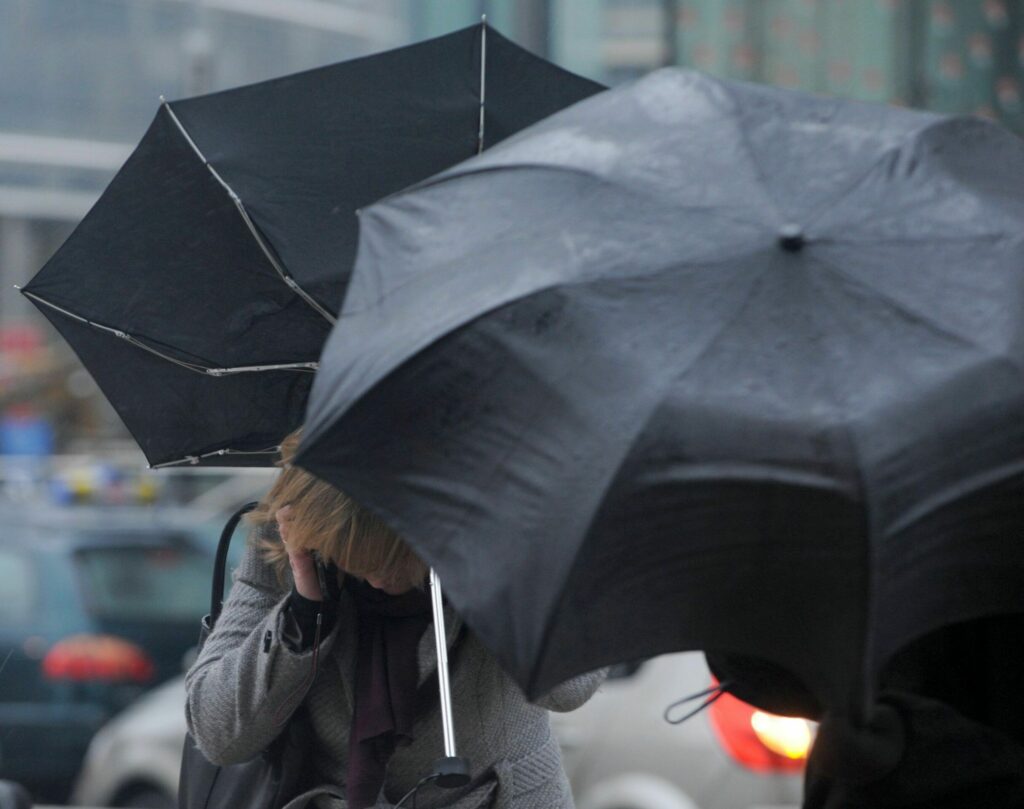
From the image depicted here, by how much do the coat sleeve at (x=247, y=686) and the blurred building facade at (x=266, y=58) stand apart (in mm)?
7335

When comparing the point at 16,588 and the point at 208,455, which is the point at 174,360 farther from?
the point at 16,588

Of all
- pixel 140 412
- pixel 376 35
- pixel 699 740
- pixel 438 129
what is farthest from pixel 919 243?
pixel 376 35

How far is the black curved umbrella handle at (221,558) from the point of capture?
8.55ft

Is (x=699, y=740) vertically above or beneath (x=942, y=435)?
beneath

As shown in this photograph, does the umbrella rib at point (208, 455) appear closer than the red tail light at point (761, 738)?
Yes

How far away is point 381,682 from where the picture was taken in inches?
95.5

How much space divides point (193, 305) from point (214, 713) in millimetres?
710

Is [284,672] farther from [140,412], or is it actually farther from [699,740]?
[699,740]

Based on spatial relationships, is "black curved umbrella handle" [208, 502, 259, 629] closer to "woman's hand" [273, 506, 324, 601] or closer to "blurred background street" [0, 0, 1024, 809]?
"woman's hand" [273, 506, 324, 601]

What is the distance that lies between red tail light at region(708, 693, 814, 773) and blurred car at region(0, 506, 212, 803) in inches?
140

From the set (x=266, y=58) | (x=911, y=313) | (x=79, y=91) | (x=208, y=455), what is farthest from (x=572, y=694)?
(x=79, y=91)

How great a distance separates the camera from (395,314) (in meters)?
1.86

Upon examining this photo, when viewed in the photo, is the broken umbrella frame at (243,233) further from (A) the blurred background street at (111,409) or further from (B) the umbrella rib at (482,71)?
(A) the blurred background street at (111,409)

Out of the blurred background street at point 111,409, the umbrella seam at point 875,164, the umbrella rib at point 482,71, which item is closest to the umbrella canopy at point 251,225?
the umbrella rib at point 482,71
